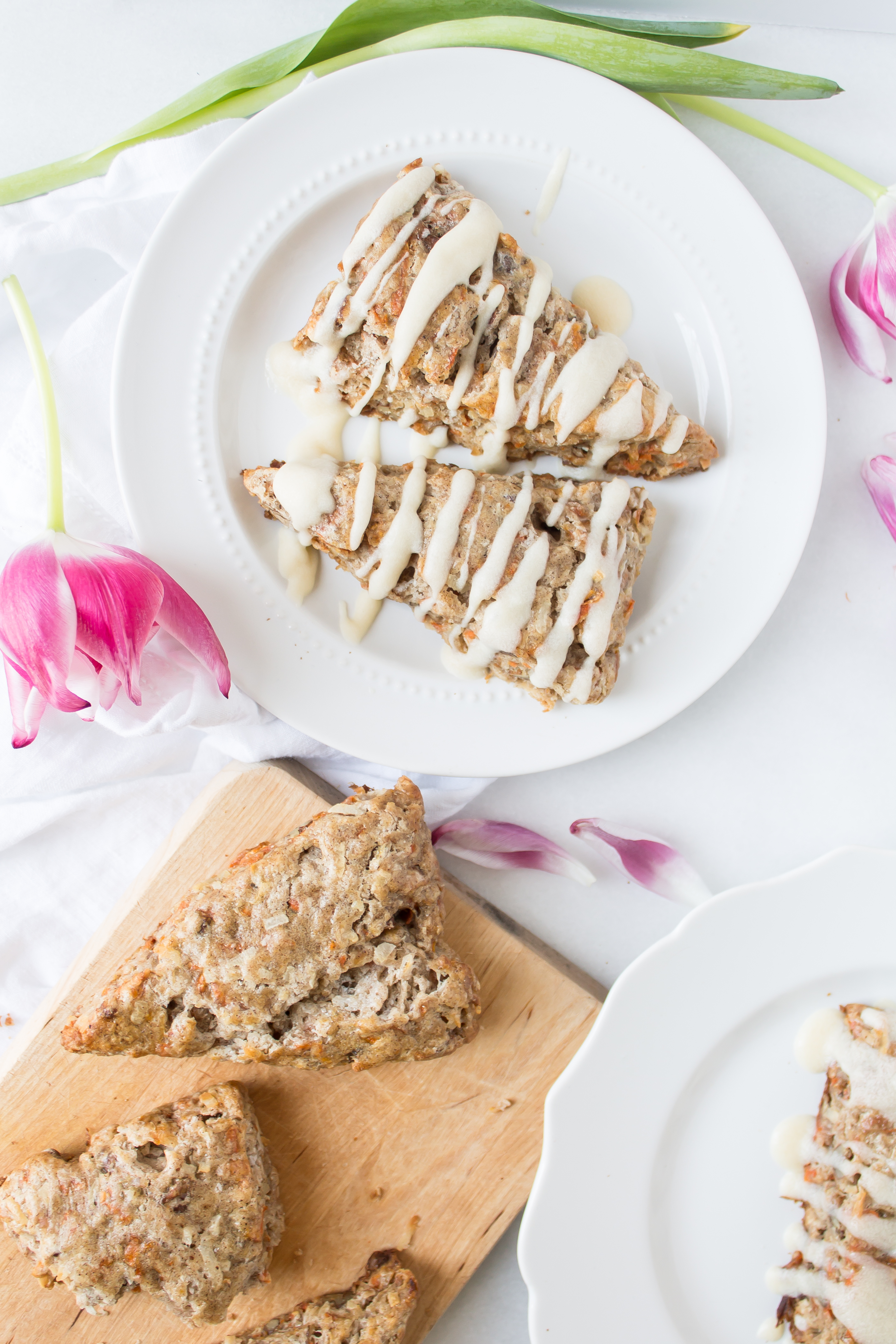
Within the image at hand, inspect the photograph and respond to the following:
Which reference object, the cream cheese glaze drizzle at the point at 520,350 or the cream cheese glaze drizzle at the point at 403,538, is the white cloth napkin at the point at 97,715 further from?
the cream cheese glaze drizzle at the point at 520,350

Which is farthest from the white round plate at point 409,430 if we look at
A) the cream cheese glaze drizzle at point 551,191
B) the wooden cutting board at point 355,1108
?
the wooden cutting board at point 355,1108

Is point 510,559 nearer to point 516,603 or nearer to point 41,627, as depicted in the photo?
point 516,603

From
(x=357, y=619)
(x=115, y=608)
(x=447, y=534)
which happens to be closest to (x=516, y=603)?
(x=447, y=534)

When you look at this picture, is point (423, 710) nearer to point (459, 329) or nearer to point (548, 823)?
point (548, 823)

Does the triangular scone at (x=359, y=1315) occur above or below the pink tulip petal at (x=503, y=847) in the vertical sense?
below

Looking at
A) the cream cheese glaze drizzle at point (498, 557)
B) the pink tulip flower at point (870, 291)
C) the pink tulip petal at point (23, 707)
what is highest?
the pink tulip flower at point (870, 291)

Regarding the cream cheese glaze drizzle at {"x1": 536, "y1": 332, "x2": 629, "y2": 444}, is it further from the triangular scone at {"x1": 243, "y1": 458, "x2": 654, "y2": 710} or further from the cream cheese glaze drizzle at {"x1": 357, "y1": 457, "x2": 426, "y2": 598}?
the cream cheese glaze drizzle at {"x1": 357, "y1": 457, "x2": 426, "y2": 598}

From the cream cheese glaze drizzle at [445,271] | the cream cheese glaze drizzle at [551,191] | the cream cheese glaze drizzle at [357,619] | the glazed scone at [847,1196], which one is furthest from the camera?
the cream cheese glaze drizzle at [357,619]
